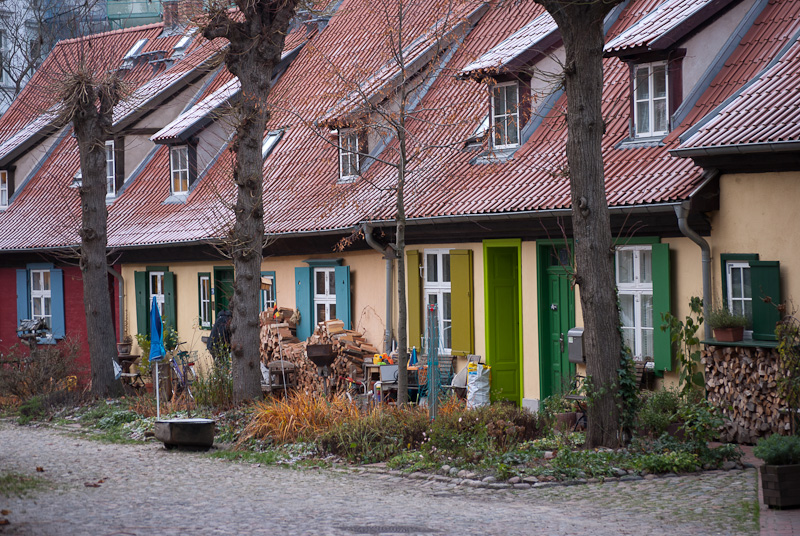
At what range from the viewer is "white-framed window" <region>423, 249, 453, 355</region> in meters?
15.6

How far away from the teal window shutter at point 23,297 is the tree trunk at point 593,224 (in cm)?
1854

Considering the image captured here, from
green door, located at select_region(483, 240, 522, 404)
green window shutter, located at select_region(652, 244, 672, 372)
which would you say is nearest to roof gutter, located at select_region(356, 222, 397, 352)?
green door, located at select_region(483, 240, 522, 404)

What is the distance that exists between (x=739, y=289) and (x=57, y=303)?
686 inches

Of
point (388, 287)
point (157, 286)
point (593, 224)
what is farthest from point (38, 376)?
point (593, 224)

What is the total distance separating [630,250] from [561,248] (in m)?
1.18

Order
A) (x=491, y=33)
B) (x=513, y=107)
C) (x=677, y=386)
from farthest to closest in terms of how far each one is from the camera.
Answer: (x=491, y=33), (x=513, y=107), (x=677, y=386)

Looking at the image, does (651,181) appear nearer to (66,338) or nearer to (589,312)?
(589,312)

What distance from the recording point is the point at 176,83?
23578mm

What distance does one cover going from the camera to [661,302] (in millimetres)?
12375

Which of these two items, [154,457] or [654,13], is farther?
[654,13]

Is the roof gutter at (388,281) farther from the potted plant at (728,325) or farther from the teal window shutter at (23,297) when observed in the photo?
the teal window shutter at (23,297)

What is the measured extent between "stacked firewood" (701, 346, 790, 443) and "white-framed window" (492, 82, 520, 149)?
500 cm

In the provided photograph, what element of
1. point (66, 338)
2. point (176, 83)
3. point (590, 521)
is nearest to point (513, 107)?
point (590, 521)

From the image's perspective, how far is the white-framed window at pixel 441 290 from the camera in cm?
1564
